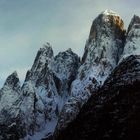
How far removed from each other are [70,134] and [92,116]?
9.73ft

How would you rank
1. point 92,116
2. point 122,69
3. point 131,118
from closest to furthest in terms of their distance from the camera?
point 131,118
point 92,116
point 122,69

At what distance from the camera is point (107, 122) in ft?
167

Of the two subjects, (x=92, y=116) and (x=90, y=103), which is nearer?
(x=92, y=116)

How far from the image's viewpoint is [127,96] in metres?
53.8

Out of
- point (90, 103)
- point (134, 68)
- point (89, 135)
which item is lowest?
point (89, 135)

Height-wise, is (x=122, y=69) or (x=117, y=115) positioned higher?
(x=122, y=69)

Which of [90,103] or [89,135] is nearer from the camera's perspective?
[89,135]

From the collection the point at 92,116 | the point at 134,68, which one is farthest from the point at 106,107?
the point at 134,68

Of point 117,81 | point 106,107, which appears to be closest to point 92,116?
point 106,107

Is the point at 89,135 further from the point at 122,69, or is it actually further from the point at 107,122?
the point at 122,69

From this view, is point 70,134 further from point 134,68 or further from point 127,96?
point 134,68

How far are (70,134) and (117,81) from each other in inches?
324

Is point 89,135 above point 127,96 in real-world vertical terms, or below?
below

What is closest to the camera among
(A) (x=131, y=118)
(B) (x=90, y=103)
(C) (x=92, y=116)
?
(A) (x=131, y=118)
